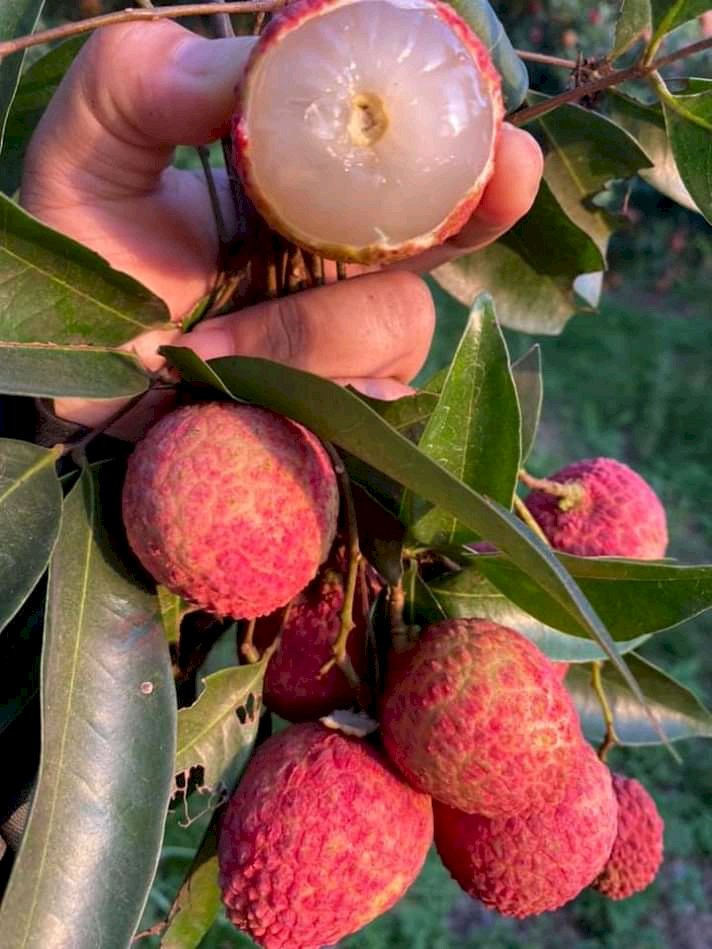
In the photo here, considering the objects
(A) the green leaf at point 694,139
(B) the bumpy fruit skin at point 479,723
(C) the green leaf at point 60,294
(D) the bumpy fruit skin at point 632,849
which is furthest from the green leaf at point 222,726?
(A) the green leaf at point 694,139

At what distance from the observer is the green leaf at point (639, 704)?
2.78ft

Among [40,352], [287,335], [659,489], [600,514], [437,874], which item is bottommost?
[659,489]

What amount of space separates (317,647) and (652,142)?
1.81ft

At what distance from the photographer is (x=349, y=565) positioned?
0.63 m

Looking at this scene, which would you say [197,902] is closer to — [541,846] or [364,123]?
[541,846]

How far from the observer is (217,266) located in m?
0.78

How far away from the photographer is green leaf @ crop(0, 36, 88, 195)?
2.85ft

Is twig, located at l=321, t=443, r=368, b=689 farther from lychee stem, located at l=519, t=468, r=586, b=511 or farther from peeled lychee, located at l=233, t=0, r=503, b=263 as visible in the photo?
lychee stem, located at l=519, t=468, r=586, b=511

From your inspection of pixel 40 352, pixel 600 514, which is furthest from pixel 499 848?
pixel 40 352

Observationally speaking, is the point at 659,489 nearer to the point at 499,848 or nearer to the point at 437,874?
the point at 437,874

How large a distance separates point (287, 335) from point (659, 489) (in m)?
2.86

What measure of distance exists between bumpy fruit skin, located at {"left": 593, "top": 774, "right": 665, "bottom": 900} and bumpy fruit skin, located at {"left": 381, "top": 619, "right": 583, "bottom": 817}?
0.81 ft

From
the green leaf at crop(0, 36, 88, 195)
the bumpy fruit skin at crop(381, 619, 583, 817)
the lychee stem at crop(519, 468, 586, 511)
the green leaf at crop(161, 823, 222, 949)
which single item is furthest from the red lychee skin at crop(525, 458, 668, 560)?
the green leaf at crop(0, 36, 88, 195)

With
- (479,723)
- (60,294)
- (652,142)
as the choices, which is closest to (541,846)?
(479,723)
